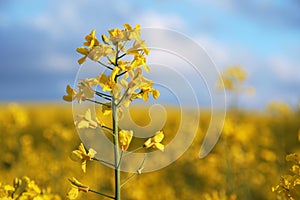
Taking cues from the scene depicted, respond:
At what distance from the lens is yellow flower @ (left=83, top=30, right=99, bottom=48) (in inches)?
119

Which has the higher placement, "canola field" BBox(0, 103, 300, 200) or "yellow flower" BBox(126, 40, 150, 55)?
"canola field" BBox(0, 103, 300, 200)

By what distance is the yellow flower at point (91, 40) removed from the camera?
303cm

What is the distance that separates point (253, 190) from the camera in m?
11.7

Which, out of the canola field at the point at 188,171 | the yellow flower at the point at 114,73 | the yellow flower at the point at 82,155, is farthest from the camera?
the canola field at the point at 188,171

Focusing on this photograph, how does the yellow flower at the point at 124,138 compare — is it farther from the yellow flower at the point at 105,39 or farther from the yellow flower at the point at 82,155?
the yellow flower at the point at 105,39

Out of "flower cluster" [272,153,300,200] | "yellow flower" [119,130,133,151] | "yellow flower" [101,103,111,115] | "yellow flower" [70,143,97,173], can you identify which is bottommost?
"flower cluster" [272,153,300,200]

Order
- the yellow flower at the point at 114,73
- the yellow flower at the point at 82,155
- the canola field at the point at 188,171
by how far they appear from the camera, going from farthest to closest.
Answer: the canola field at the point at 188,171
the yellow flower at the point at 82,155
the yellow flower at the point at 114,73

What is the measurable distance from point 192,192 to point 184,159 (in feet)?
4.96

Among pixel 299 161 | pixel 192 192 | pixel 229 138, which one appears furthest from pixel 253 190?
pixel 299 161

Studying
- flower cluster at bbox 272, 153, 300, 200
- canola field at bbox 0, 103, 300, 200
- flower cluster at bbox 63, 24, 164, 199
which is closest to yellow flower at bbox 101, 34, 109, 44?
flower cluster at bbox 63, 24, 164, 199

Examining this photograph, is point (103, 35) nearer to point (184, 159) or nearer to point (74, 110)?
point (74, 110)

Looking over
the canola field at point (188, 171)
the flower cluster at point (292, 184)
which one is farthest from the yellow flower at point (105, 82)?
the canola field at point (188, 171)

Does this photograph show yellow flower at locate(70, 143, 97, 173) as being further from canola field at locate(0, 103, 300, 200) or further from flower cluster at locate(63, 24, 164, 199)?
canola field at locate(0, 103, 300, 200)

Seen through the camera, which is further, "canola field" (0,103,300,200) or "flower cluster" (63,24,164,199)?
"canola field" (0,103,300,200)
